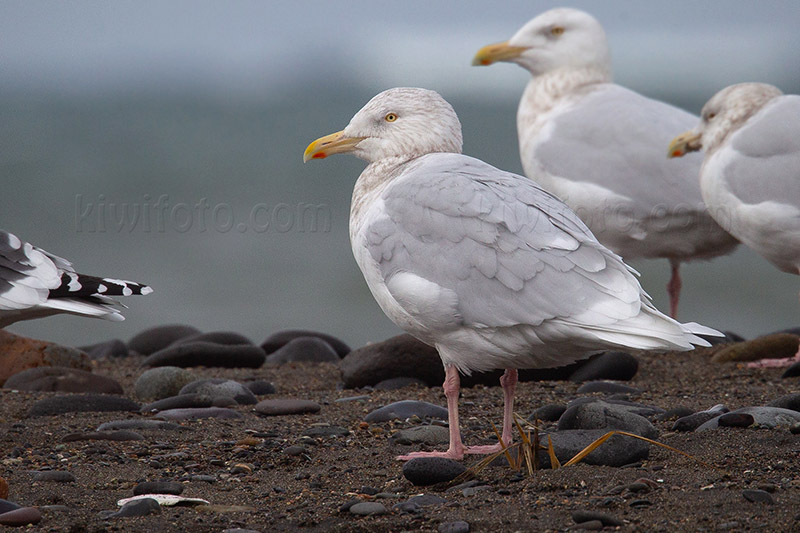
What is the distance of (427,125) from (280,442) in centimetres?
156

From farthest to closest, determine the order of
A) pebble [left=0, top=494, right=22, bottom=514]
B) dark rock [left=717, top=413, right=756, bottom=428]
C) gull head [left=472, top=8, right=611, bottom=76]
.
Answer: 1. gull head [left=472, top=8, right=611, bottom=76]
2. dark rock [left=717, top=413, right=756, bottom=428]
3. pebble [left=0, top=494, right=22, bottom=514]

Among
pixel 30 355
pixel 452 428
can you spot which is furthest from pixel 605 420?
pixel 30 355

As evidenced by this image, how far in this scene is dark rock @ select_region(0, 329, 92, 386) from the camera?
604cm

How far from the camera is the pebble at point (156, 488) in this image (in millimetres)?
3547

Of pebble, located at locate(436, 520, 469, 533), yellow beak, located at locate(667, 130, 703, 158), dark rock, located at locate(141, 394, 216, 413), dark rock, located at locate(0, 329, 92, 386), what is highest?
yellow beak, located at locate(667, 130, 703, 158)

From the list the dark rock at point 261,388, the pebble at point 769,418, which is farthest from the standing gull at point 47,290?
the pebble at point 769,418

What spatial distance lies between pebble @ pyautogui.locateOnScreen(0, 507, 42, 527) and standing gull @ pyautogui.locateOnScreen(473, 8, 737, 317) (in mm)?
4895

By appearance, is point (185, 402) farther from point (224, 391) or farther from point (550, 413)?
point (550, 413)

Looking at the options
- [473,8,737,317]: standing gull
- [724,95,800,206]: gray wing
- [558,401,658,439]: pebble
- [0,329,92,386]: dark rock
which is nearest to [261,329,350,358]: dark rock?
[0,329,92,386]: dark rock

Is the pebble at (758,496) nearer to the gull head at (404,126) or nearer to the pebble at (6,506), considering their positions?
the gull head at (404,126)

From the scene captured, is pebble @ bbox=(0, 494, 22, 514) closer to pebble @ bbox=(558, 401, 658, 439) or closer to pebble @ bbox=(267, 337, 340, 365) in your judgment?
pebble @ bbox=(558, 401, 658, 439)

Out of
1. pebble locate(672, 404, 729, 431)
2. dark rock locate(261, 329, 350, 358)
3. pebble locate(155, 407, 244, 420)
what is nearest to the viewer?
pebble locate(672, 404, 729, 431)

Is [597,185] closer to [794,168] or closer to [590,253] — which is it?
[794,168]

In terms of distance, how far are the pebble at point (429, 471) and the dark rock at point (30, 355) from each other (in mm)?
3410
